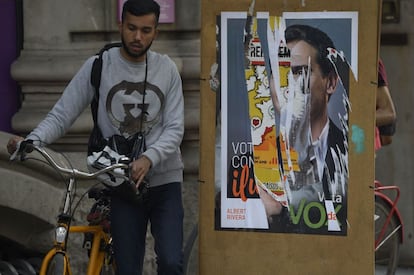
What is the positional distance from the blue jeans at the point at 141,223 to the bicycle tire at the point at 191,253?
94 cm

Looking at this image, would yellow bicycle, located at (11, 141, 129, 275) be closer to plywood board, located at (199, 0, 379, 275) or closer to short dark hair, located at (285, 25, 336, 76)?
plywood board, located at (199, 0, 379, 275)

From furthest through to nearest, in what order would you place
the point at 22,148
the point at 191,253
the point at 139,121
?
the point at 191,253
the point at 139,121
the point at 22,148

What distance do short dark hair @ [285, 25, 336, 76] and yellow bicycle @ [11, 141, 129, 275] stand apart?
108cm

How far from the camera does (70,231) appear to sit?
202 inches

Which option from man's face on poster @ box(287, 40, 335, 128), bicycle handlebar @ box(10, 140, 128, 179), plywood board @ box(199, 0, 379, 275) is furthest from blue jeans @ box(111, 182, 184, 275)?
man's face on poster @ box(287, 40, 335, 128)

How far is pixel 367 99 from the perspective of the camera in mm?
5316

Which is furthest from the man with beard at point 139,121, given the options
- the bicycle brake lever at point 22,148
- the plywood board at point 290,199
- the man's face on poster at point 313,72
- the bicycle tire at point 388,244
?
the bicycle tire at point 388,244

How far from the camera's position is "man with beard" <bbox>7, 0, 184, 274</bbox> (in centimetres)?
518

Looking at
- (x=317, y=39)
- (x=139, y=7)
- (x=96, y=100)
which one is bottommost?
(x=96, y=100)

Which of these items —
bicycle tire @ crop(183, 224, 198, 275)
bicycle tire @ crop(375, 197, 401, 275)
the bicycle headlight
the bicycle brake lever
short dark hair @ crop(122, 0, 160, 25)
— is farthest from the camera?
bicycle tire @ crop(375, 197, 401, 275)

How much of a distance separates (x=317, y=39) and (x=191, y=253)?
191cm

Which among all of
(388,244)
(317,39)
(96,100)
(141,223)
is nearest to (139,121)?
(96,100)

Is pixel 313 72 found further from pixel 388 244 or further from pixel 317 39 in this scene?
pixel 388 244

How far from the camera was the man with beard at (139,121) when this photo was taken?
5.18 meters
